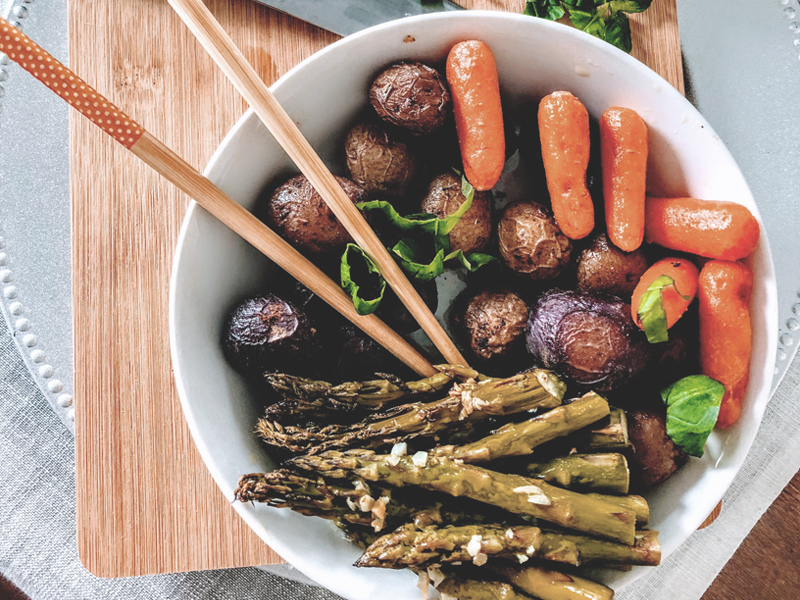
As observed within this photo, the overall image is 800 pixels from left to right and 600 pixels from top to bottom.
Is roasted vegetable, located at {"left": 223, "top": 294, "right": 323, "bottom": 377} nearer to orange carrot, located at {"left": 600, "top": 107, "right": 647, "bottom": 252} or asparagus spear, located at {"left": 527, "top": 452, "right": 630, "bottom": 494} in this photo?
asparagus spear, located at {"left": 527, "top": 452, "right": 630, "bottom": 494}

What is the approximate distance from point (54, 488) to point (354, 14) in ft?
5.49

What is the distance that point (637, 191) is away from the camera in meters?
1.46

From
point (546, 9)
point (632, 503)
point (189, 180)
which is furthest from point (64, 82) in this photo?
point (632, 503)

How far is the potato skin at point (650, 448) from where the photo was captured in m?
1.39

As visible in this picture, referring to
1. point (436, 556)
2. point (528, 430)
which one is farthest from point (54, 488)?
point (528, 430)

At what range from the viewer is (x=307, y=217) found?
1.38 m

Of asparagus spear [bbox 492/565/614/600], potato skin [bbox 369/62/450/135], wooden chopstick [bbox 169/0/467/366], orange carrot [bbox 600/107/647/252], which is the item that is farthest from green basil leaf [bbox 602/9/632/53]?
asparagus spear [bbox 492/565/614/600]

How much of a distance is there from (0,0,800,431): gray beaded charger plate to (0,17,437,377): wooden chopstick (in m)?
0.68

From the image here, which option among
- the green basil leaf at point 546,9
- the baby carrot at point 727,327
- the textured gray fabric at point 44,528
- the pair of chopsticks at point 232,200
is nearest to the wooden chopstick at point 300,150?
the pair of chopsticks at point 232,200

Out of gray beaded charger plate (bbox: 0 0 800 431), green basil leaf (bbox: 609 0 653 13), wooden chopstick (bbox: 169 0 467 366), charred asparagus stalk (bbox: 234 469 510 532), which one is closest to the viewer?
wooden chopstick (bbox: 169 0 467 366)

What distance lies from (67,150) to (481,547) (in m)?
1.57

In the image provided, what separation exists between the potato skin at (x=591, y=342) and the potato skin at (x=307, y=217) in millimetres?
493

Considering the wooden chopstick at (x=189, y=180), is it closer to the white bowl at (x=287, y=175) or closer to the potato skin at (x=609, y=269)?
the white bowl at (x=287, y=175)

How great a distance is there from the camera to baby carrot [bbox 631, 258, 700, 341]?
1.37 meters
